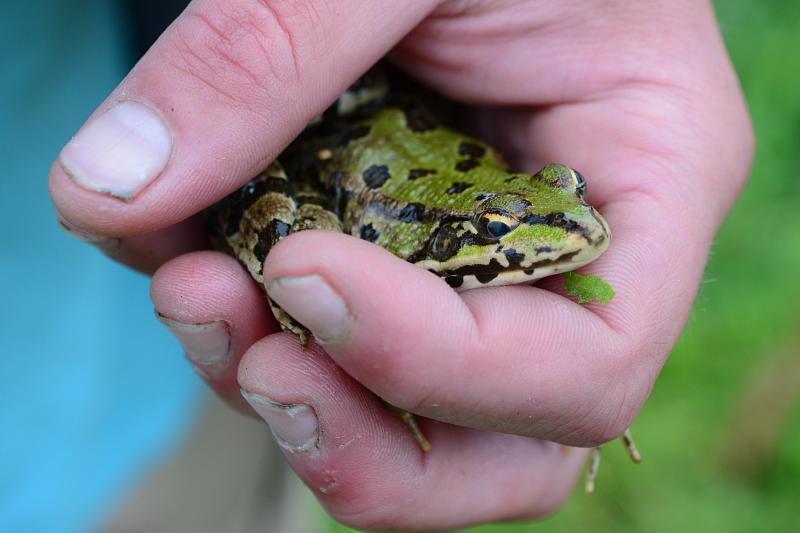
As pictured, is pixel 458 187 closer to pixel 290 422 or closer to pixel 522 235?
pixel 522 235

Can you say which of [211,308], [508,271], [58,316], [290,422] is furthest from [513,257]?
[58,316]

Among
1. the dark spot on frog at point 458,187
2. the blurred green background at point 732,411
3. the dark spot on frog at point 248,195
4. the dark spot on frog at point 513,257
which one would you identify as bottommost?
the blurred green background at point 732,411

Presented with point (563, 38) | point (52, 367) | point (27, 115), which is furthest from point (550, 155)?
point (52, 367)

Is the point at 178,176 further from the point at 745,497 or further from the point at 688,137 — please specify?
the point at 745,497

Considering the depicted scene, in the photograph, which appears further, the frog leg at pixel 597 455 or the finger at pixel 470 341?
the frog leg at pixel 597 455

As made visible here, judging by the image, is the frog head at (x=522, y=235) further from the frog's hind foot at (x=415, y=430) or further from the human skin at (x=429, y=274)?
the frog's hind foot at (x=415, y=430)

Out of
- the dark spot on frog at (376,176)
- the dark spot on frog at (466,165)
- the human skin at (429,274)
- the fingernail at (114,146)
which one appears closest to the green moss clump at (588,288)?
the human skin at (429,274)
